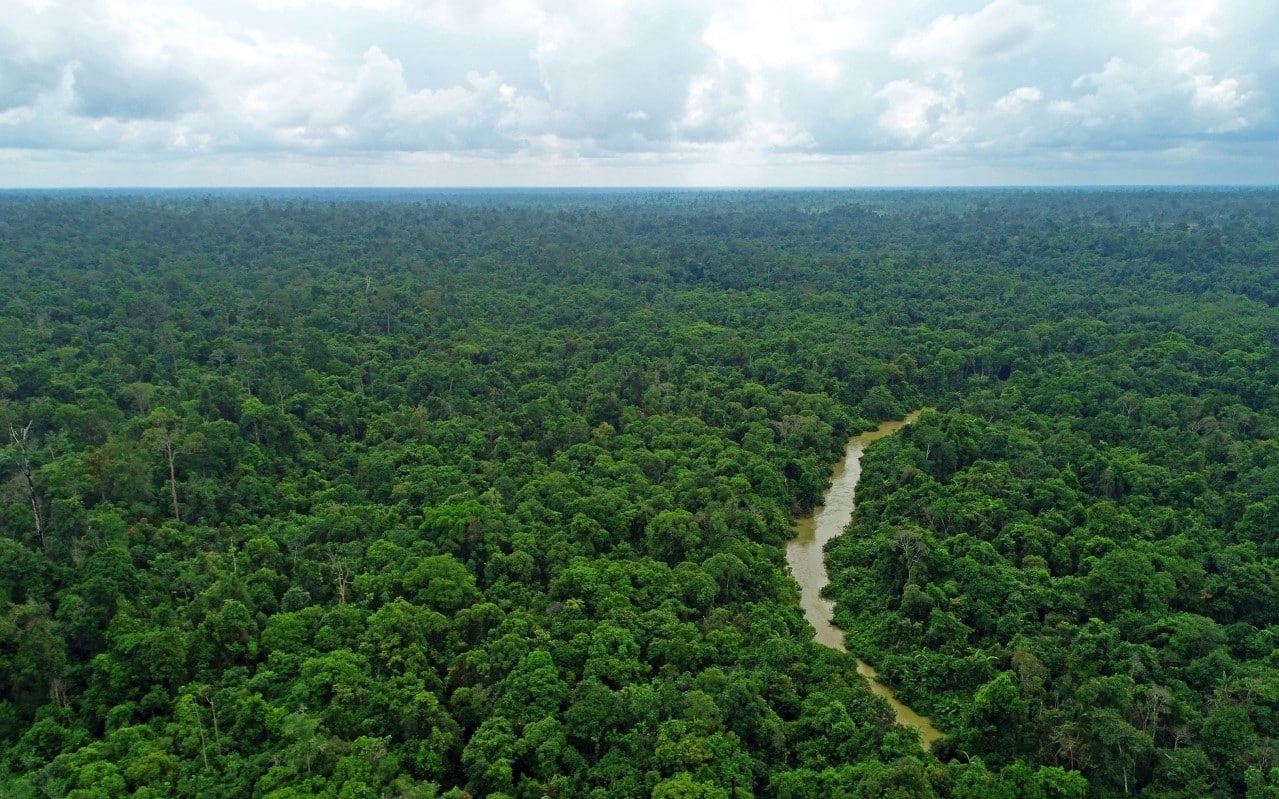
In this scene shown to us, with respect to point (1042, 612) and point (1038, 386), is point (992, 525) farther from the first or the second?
point (1038, 386)

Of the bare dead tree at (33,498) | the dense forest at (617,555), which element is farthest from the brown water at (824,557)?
the bare dead tree at (33,498)

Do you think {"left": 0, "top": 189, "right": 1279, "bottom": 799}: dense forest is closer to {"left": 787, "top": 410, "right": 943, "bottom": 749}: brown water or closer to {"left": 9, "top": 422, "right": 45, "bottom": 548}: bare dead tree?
{"left": 9, "top": 422, "right": 45, "bottom": 548}: bare dead tree

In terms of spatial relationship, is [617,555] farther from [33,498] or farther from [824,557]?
[33,498]

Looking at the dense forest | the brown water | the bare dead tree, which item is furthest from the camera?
the bare dead tree

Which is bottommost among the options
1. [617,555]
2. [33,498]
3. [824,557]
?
[824,557]

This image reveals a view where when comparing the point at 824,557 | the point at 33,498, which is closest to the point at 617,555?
the point at 824,557

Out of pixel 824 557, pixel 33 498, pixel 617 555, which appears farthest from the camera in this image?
pixel 824 557

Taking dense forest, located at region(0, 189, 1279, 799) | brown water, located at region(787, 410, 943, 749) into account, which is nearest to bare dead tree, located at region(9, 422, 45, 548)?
dense forest, located at region(0, 189, 1279, 799)
